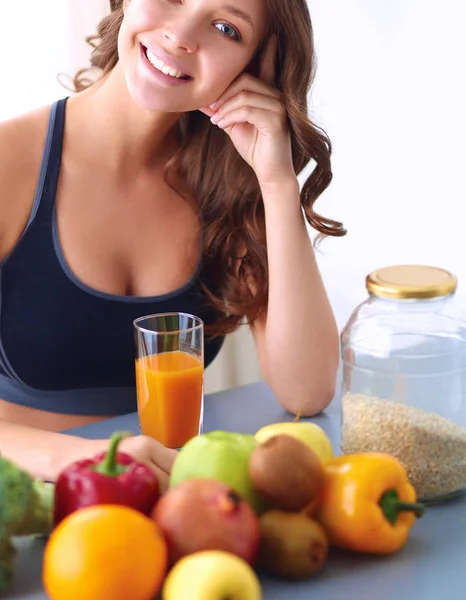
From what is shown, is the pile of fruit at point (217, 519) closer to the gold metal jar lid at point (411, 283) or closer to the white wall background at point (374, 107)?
the gold metal jar lid at point (411, 283)

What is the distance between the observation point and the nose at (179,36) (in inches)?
A: 54.1

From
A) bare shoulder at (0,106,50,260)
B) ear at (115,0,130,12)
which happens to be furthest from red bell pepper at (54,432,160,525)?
ear at (115,0,130,12)

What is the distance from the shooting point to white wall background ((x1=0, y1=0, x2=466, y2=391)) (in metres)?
2.17

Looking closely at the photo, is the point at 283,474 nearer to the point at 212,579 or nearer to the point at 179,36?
the point at 212,579

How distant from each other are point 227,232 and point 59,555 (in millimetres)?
1047

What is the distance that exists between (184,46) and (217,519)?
0.92 meters

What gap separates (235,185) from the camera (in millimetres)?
1685

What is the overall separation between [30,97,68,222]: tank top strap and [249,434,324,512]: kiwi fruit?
0.82 meters

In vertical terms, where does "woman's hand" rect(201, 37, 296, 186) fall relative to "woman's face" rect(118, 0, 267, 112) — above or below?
below

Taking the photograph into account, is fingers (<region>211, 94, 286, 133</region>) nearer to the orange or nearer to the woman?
the woman

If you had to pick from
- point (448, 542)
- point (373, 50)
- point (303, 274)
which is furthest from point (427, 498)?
point (373, 50)

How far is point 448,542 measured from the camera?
0.90 m

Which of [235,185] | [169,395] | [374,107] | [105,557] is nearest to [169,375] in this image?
[169,395]

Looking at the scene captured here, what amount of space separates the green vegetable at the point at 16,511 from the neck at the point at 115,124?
922mm
